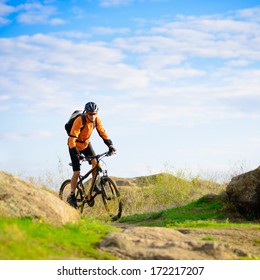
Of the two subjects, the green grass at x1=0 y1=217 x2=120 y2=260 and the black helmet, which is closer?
the green grass at x1=0 y1=217 x2=120 y2=260

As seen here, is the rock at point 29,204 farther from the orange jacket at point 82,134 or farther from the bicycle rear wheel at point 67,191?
the bicycle rear wheel at point 67,191

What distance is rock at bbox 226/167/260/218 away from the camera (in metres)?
16.5

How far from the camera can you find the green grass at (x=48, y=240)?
6453mm

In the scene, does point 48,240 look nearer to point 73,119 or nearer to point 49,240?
point 49,240

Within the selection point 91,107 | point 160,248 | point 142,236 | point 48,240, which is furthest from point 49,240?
point 91,107

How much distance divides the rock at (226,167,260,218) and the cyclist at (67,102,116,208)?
4.64 metres

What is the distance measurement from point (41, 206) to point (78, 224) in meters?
0.74

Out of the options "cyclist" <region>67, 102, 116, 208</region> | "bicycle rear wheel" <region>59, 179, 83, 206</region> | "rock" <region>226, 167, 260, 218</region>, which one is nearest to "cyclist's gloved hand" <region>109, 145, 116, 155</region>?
"cyclist" <region>67, 102, 116, 208</region>

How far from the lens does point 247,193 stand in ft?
54.4

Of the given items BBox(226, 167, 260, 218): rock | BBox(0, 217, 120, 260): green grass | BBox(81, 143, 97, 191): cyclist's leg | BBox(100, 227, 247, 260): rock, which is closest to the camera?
BBox(0, 217, 120, 260): green grass

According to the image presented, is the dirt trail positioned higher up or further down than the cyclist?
further down

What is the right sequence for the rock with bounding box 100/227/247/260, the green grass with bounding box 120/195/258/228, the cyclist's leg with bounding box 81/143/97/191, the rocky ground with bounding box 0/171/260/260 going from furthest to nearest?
the green grass with bounding box 120/195/258/228, the cyclist's leg with bounding box 81/143/97/191, the rocky ground with bounding box 0/171/260/260, the rock with bounding box 100/227/247/260

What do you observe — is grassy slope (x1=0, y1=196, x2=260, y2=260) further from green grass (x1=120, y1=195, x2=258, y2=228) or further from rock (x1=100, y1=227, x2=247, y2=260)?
green grass (x1=120, y1=195, x2=258, y2=228)

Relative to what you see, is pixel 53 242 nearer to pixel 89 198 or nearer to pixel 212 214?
pixel 89 198
